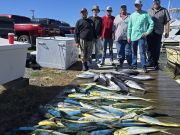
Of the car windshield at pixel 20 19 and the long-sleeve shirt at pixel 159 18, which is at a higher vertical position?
the car windshield at pixel 20 19

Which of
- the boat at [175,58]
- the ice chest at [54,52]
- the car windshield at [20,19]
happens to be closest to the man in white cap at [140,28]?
the ice chest at [54,52]

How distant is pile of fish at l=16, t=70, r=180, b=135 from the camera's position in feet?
14.7

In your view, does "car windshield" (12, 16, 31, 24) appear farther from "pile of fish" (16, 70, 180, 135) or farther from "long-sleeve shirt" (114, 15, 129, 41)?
"pile of fish" (16, 70, 180, 135)

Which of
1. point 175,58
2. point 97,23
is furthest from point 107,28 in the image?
point 175,58

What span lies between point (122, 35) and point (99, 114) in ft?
20.4

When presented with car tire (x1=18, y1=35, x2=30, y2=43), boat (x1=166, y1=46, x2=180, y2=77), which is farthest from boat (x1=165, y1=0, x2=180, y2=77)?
car tire (x1=18, y1=35, x2=30, y2=43)

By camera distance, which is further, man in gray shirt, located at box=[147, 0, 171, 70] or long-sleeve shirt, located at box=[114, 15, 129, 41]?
long-sleeve shirt, located at box=[114, 15, 129, 41]

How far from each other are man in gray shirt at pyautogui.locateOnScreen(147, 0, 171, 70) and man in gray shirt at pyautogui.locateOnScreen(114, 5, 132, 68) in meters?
0.87

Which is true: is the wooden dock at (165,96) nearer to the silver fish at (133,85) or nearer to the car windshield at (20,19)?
the silver fish at (133,85)

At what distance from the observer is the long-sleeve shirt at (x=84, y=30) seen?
11.1 meters

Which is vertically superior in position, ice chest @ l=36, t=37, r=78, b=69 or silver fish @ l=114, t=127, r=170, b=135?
ice chest @ l=36, t=37, r=78, b=69

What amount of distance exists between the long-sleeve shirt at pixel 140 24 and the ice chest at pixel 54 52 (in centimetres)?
259

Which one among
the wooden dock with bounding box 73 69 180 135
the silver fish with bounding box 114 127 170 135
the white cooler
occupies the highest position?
the white cooler

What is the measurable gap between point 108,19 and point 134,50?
7.58ft
